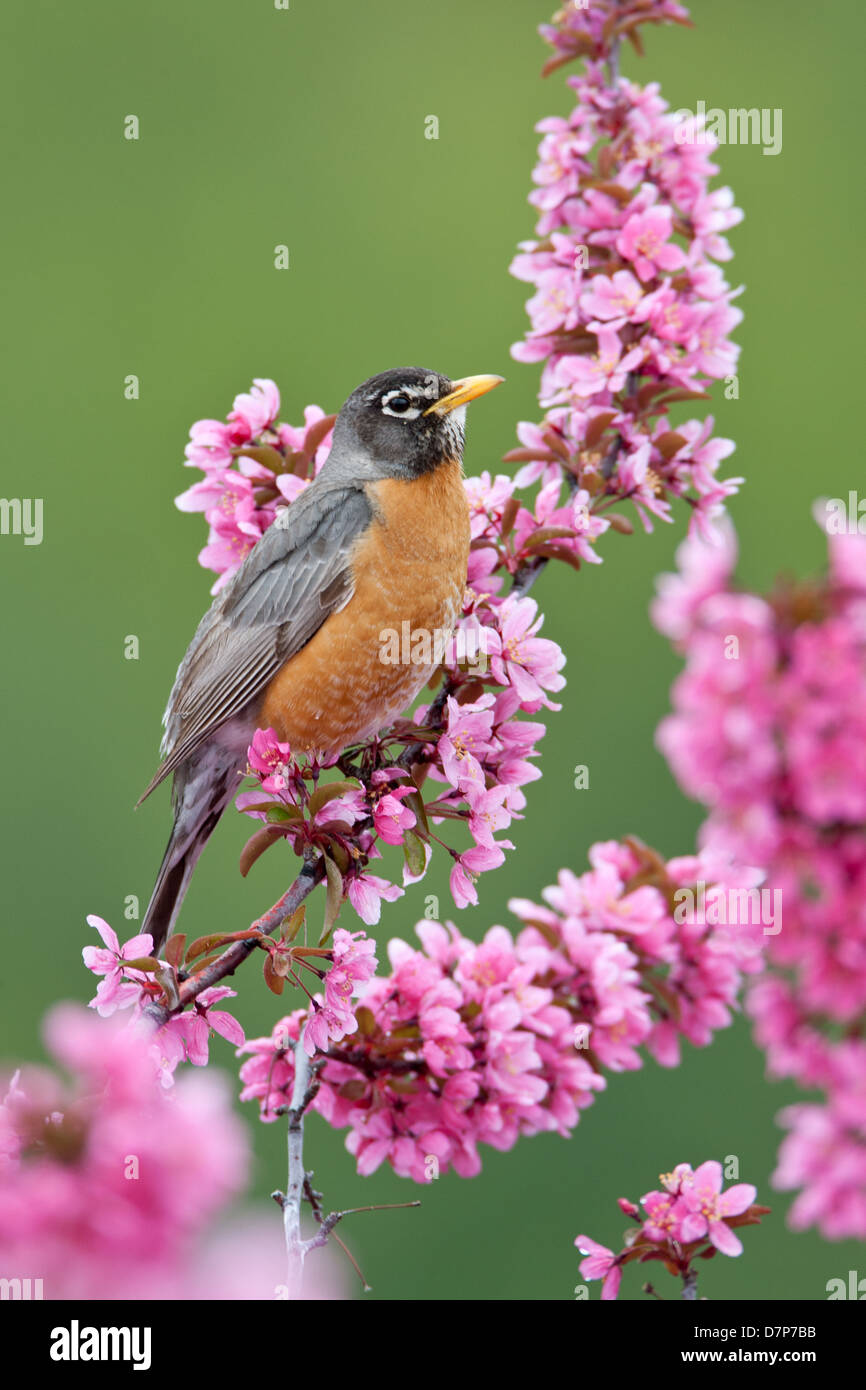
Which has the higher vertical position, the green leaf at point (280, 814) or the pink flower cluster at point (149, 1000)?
the green leaf at point (280, 814)

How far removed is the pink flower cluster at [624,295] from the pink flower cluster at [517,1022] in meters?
0.66

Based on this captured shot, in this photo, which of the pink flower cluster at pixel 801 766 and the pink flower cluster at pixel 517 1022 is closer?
the pink flower cluster at pixel 801 766

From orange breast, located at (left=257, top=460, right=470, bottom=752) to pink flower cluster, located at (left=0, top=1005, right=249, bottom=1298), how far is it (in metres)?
1.68

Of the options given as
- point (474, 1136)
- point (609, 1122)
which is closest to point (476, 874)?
point (474, 1136)

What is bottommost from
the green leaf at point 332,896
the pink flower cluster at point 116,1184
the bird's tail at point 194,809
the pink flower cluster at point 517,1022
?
the pink flower cluster at point 116,1184

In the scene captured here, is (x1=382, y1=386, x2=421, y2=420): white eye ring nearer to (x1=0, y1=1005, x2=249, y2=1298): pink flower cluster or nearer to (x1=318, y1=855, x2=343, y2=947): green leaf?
(x1=318, y1=855, x2=343, y2=947): green leaf

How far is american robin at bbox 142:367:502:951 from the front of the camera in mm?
2775

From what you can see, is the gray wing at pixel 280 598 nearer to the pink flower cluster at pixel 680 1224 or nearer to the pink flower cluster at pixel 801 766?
the pink flower cluster at pixel 680 1224

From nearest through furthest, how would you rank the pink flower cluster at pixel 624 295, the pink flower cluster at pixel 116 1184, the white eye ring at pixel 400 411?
the pink flower cluster at pixel 116 1184 → the pink flower cluster at pixel 624 295 → the white eye ring at pixel 400 411

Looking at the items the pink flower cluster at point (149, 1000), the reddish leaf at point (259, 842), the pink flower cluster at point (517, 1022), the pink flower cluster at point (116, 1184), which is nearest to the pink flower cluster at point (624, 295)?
the pink flower cluster at point (517, 1022)

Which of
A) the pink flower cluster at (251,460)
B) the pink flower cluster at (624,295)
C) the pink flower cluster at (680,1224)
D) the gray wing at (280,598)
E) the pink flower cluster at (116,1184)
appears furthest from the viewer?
the gray wing at (280,598)

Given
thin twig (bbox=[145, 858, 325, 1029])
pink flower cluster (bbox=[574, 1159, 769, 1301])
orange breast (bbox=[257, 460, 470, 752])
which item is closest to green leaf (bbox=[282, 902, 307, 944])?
thin twig (bbox=[145, 858, 325, 1029])

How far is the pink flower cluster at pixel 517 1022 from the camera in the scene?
82.0 inches

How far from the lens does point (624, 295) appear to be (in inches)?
96.0
